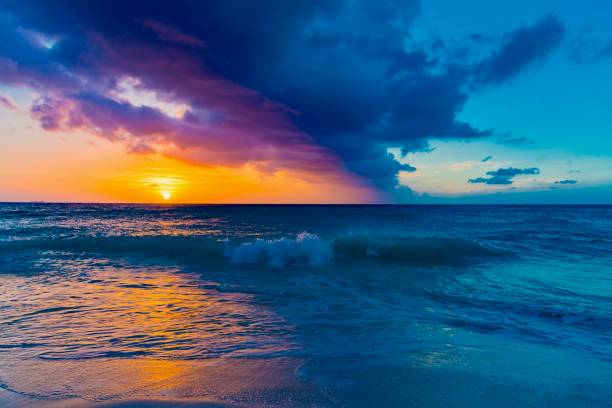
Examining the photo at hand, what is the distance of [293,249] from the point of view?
1666cm

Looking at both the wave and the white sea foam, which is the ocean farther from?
the wave

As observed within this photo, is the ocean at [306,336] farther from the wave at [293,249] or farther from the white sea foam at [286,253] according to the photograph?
the wave at [293,249]

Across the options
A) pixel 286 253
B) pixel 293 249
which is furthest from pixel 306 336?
pixel 293 249

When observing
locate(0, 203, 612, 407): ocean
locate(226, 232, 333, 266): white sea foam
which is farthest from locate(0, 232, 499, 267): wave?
locate(0, 203, 612, 407): ocean

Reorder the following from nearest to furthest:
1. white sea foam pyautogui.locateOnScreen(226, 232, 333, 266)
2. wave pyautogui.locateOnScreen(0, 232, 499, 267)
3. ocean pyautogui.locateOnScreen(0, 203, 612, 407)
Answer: ocean pyautogui.locateOnScreen(0, 203, 612, 407)
white sea foam pyautogui.locateOnScreen(226, 232, 333, 266)
wave pyautogui.locateOnScreen(0, 232, 499, 267)

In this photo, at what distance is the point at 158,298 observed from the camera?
882 centimetres

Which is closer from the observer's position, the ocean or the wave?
the ocean

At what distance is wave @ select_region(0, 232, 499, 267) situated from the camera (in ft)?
54.0

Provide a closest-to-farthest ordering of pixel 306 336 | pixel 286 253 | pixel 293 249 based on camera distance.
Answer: pixel 306 336 < pixel 286 253 < pixel 293 249

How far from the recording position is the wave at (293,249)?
1647cm

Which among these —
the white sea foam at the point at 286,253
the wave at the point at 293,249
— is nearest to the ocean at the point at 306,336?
the white sea foam at the point at 286,253

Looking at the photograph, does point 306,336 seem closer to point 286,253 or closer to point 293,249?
point 286,253

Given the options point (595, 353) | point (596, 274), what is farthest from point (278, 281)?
point (596, 274)

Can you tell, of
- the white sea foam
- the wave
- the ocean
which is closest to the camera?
the ocean
